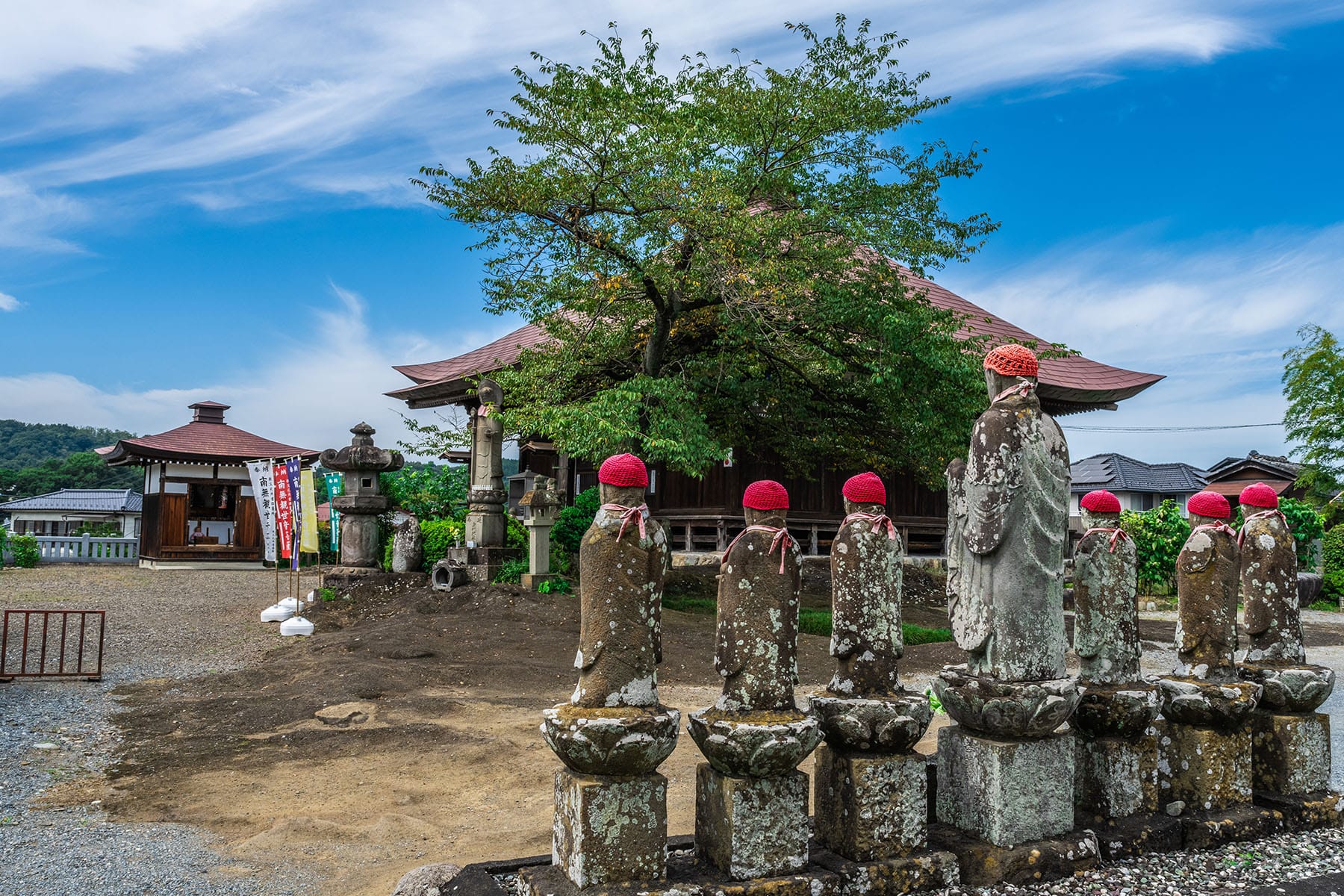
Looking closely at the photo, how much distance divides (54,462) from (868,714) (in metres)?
50.4

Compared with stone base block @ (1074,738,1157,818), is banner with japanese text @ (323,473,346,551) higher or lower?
higher

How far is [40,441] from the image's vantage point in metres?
55.9

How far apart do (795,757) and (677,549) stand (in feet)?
55.5

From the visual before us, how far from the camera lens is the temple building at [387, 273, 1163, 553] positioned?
19.1 meters

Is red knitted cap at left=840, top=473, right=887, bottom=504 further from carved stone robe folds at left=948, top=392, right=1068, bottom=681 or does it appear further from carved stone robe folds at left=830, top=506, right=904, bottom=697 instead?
carved stone robe folds at left=948, top=392, right=1068, bottom=681

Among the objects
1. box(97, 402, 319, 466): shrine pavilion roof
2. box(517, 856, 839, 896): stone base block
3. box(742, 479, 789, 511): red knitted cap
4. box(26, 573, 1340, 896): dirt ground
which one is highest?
box(97, 402, 319, 466): shrine pavilion roof

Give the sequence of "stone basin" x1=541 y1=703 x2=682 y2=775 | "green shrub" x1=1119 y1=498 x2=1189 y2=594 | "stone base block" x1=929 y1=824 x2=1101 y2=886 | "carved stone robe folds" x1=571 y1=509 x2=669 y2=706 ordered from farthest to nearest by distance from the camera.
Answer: "green shrub" x1=1119 y1=498 x2=1189 y2=594, "stone base block" x1=929 y1=824 x2=1101 y2=886, "carved stone robe folds" x1=571 y1=509 x2=669 y2=706, "stone basin" x1=541 y1=703 x2=682 y2=775

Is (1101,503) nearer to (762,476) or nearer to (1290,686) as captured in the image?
(1290,686)

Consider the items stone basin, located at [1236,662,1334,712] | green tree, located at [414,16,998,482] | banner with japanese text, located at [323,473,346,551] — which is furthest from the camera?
banner with japanese text, located at [323,473,346,551]

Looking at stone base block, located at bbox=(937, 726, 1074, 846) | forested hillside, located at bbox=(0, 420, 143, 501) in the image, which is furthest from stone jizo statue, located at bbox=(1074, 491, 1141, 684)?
forested hillside, located at bbox=(0, 420, 143, 501)

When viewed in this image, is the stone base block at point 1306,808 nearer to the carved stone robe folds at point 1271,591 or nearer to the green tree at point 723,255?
the carved stone robe folds at point 1271,591

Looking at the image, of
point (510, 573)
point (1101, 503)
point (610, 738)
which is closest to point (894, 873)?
point (610, 738)

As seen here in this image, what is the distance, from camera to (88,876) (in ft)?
15.6

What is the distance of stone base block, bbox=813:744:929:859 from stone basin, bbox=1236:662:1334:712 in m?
2.60
